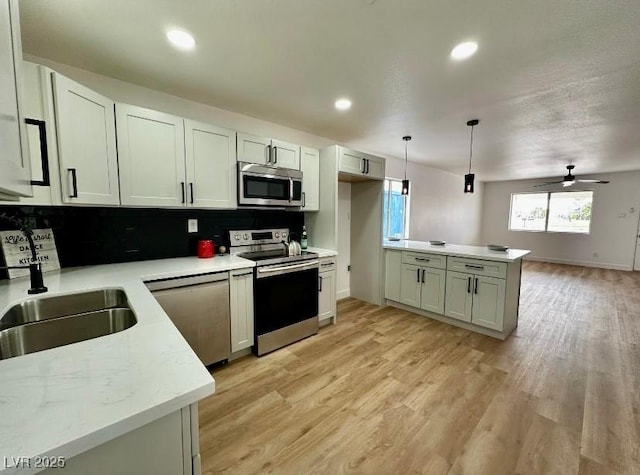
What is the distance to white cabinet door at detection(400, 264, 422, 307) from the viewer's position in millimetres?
3557

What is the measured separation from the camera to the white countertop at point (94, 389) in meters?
0.52

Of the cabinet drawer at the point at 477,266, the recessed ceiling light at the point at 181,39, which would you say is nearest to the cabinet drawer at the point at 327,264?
the cabinet drawer at the point at 477,266

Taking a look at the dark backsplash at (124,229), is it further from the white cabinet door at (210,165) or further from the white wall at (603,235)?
the white wall at (603,235)

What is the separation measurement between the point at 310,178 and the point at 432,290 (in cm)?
215

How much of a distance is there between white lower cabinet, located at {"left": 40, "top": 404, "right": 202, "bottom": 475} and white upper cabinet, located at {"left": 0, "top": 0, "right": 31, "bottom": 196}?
692mm

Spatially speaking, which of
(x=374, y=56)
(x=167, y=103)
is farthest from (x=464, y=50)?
(x=167, y=103)

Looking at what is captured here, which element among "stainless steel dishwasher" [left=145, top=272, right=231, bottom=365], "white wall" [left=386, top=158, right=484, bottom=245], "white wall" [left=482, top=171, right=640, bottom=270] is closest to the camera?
"stainless steel dishwasher" [left=145, top=272, right=231, bottom=365]

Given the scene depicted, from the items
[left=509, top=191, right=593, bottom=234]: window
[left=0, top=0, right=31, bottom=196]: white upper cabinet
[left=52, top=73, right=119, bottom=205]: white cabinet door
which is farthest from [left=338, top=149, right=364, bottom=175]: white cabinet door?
[left=509, top=191, right=593, bottom=234]: window

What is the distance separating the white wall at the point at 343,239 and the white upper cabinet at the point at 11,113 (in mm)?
3366

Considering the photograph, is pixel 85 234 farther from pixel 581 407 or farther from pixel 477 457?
pixel 581 407

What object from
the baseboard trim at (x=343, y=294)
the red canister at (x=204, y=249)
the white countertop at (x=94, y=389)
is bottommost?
the baseboard trim at (x=343, y=294)

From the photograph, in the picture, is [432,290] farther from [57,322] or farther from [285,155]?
[57,322]

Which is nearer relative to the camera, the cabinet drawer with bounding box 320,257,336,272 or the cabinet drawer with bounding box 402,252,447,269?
the cabinet drawer with bounding box 320,257,336,272

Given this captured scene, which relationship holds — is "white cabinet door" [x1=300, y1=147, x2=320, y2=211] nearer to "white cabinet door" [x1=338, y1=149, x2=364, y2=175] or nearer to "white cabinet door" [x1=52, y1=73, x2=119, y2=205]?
"white cabinet door" [x1=338, y1=149, x2=364, y2=175]
